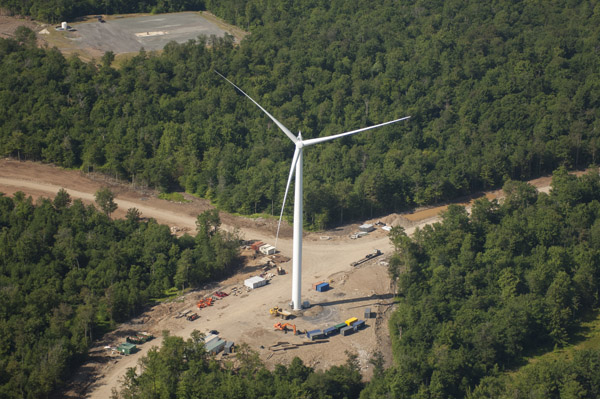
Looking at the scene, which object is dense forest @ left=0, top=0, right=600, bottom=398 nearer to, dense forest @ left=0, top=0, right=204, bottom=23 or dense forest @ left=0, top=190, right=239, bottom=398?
dense forest @ left=0, top=190, right=239, bottom=398

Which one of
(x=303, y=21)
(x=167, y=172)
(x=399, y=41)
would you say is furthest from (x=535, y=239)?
(x=303, y=21)

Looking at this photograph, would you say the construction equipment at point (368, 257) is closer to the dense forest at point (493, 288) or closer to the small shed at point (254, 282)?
the dense forest at point (493, 288)

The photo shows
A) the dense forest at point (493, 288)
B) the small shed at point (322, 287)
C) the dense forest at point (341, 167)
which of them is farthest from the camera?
the small shed at point (322, 287)

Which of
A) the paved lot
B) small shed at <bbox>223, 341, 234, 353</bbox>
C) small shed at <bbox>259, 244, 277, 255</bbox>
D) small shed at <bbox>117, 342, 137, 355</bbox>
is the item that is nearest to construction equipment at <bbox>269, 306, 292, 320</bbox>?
small shed at <bbox>223, 341, 234, 353</bbox>

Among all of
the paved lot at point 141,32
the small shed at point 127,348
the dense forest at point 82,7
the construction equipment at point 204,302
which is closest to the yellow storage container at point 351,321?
the construction equipment at point 204,302

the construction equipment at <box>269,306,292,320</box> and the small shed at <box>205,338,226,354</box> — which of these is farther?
the construction equipment at <box>269,306,292,320</box>
